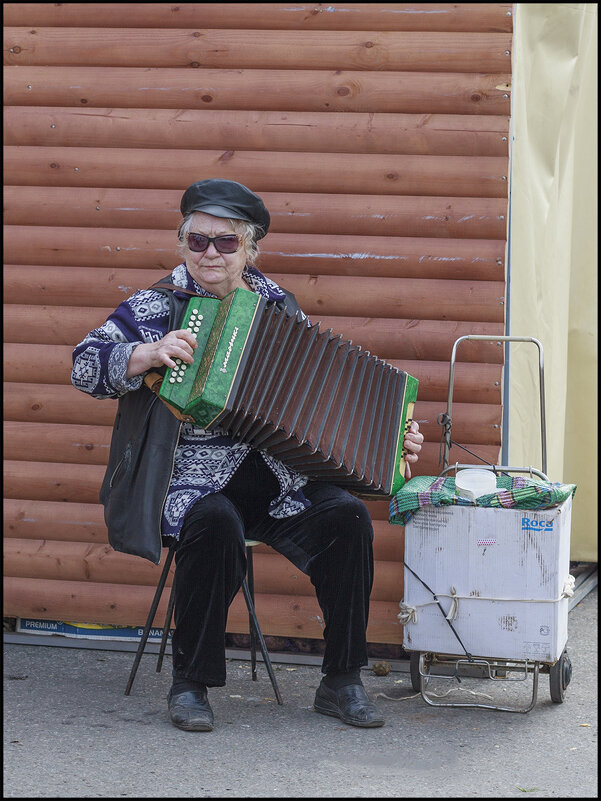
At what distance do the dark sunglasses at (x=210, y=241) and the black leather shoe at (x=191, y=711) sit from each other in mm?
1346

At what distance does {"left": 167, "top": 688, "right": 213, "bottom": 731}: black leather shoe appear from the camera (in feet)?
9.92

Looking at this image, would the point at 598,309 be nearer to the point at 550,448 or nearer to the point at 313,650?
the point at 550,448

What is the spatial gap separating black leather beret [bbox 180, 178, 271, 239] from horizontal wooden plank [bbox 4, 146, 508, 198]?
2.08ft

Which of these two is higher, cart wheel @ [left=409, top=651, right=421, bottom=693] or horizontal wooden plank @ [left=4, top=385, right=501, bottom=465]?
horizontal wooden plank @ [left=4, top=385, right=501, bottom=465]

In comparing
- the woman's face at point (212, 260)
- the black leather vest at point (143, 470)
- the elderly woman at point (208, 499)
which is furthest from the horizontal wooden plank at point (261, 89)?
the black leather vest at point (143, 470)

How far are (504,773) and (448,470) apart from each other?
106 cm

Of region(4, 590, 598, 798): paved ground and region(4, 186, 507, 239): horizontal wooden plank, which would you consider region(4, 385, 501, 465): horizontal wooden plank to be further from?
region(4, 590, 598, 798): paved ground

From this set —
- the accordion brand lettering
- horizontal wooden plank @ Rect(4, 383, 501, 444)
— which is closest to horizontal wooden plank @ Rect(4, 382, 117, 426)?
horizontal wooden plank @ Rect(4, 383, 501, 444)

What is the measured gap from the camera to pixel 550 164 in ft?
13.6

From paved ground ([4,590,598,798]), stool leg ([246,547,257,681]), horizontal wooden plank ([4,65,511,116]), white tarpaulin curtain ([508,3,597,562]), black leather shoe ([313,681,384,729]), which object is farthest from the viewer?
white tarpaulin curtain ([508,3,597,562])

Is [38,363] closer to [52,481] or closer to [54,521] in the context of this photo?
[52,481]

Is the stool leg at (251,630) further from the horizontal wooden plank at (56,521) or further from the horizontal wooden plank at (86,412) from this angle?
the horizontal wooden plank at (86,412)

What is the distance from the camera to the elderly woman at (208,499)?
302 cm

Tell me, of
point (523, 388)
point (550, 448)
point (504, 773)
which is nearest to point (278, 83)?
point (523, 388)
